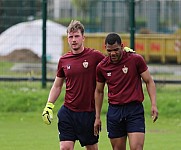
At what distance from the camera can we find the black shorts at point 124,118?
10.0 m

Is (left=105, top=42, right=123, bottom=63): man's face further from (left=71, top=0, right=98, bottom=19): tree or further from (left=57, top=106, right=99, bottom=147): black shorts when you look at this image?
(left=71, top=0, right=98, bottom=19): tree

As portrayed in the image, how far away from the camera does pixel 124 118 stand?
33.0ft

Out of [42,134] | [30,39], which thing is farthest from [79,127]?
[30,39]

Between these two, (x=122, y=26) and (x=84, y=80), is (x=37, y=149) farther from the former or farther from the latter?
(x=122, y=26)

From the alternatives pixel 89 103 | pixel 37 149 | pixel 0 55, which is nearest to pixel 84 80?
pixel 89 103

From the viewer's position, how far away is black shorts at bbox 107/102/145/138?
32.8ft

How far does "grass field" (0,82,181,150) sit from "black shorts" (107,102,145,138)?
3.35 metres

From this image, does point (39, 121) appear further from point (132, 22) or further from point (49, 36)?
point (49, 36)

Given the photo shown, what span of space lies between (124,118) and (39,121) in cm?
792

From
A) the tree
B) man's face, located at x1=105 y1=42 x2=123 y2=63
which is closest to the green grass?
man's face, located at x1=105 y1=42 x2=123 y2=63

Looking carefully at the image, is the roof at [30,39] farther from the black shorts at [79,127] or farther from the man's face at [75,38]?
the man's face at [75,38]

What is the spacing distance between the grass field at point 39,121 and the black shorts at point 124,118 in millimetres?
3347

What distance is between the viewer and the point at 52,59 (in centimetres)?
2286

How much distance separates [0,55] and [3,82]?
3.71ft
